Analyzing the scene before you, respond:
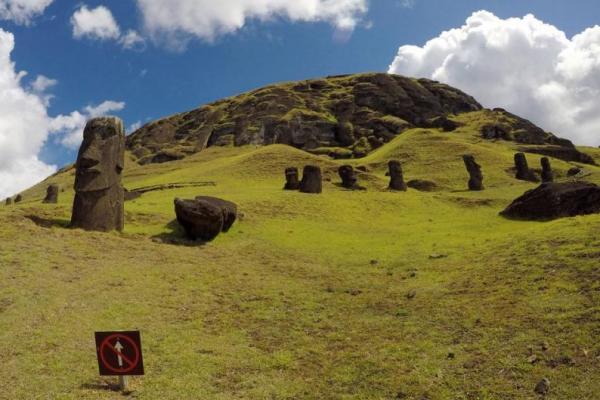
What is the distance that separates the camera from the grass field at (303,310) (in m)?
12.4

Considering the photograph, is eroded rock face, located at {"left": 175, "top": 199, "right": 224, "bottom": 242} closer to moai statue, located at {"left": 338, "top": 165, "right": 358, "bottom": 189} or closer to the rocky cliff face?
moai statue, located at {"left": 338, "top": 165, "right": 358, "bottom": 189}

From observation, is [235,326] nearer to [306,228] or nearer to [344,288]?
[344,288]

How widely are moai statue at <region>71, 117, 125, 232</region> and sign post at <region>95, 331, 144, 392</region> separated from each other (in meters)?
18.3

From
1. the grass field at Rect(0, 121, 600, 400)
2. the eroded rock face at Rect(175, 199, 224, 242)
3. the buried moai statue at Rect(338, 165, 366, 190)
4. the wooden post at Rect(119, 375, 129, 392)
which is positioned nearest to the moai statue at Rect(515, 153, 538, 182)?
the buried moai statue at Rect(338, 165, 366, 190)

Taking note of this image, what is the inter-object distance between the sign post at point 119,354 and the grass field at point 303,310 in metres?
0.65

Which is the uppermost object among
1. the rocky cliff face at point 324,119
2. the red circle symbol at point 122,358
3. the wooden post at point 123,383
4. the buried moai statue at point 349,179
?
Result: the rocky cliff face at point 324,119

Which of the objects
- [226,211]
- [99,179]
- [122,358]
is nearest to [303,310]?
[122,358]

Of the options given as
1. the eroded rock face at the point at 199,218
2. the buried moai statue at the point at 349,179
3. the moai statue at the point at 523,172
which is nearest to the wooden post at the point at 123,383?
the eroded rock face at the point at 199,218

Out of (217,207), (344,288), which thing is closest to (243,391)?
(344,288)

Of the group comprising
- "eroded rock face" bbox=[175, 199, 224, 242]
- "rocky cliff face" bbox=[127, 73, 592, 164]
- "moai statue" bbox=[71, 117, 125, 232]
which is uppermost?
"rocky cliff face" bbox=[127, 73, 592, 164]

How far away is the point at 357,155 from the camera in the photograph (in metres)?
125

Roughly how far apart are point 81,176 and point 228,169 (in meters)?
50.1

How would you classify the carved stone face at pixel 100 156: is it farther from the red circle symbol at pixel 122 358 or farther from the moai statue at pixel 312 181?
the moai statue at pixel 312 181

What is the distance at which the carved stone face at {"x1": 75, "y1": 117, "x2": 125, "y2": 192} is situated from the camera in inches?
1131
